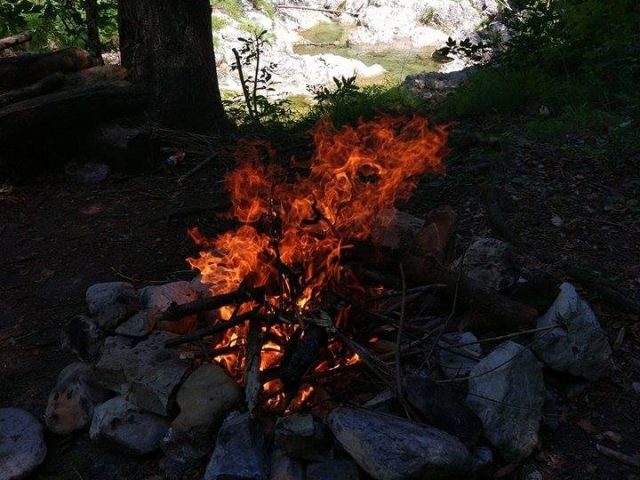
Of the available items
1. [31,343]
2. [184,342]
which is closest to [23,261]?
[31,343]

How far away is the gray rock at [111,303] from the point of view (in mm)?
3721

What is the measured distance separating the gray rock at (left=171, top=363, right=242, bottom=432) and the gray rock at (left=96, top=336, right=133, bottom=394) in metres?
0.43

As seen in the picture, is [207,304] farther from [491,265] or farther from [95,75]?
[95,75]

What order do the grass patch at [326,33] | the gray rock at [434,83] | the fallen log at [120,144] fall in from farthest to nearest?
the grass patch at [326,33]
the gray rock at [434,83]
the fallen log at [120,144]

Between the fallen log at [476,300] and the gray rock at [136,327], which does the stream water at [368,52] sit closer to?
the fallen log at [476,300]

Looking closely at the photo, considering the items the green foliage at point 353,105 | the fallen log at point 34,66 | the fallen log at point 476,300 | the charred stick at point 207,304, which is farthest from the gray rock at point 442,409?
the fallen log at point 34,66

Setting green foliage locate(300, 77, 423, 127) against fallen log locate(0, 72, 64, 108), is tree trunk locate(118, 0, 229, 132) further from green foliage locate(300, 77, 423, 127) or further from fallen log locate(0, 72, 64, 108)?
green foliage locate(300, 77, 423, 127)

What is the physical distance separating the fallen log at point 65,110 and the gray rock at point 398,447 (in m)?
5.12

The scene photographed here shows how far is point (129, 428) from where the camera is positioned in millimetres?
3209

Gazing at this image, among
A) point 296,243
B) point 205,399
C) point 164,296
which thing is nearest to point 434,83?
point 296,243

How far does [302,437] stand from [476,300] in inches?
56.2

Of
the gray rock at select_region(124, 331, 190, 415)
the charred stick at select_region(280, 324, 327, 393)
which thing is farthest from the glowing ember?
the gray rock at select_region(124, 331, 190, 415)

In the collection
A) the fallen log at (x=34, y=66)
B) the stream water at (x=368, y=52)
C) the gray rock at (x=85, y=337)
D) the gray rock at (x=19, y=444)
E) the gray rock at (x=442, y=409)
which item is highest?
the fallen log at (x=34, y=66)

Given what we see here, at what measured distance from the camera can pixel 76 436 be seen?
11.2 ft
